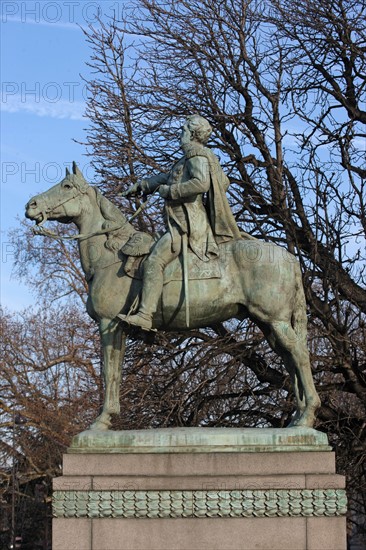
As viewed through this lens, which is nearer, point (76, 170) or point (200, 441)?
point (200, 441)

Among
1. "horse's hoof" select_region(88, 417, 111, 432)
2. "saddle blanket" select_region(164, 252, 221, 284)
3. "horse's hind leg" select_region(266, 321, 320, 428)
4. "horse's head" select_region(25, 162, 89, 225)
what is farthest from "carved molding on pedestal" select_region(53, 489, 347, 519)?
"horse's head" select_region(25, 162, 89, 225)

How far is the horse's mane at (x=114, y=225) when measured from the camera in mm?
10961

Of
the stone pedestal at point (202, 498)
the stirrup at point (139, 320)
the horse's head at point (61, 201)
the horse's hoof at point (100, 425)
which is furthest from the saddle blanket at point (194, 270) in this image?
the stone pedestal at point (202, 498)

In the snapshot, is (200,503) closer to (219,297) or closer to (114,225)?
(219,297)

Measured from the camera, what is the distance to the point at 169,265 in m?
10.6

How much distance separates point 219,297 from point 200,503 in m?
2.11

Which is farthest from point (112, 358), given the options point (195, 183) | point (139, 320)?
point (195, 183)

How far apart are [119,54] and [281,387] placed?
24.3ft

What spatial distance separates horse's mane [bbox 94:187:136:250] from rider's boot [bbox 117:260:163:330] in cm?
65

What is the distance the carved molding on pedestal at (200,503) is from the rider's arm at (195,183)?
3013mm

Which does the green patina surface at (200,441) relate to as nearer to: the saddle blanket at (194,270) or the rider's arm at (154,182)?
the saddle blanket at (194,270)

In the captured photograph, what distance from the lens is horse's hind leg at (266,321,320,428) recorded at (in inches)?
414

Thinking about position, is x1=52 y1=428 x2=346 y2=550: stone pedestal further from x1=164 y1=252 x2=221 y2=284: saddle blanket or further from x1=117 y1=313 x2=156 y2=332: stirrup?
x1=164 y1=252 x2=221 y2=284: saddle blanket

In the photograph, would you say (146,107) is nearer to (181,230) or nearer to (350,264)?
(350,264)
